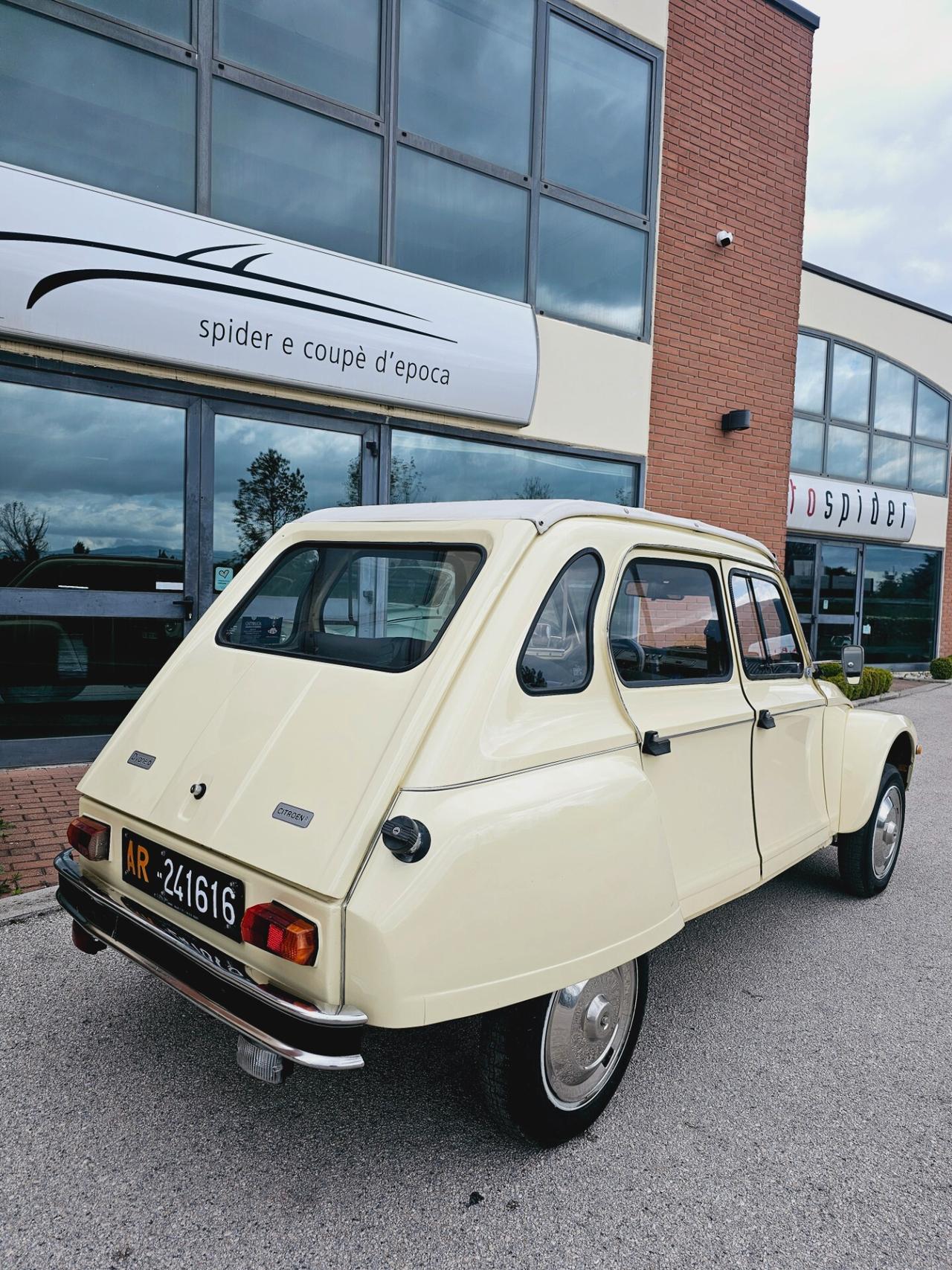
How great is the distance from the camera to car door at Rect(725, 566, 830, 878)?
330cm

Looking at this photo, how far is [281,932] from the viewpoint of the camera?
199cm

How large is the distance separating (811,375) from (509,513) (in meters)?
14.7

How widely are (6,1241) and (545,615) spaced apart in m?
2.03

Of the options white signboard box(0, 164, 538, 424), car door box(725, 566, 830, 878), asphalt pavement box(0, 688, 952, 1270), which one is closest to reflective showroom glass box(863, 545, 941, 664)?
white signboard box(0, 164, 538, 424)

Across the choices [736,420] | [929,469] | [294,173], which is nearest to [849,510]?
[929,469]

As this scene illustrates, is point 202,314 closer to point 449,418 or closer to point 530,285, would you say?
point 449,418

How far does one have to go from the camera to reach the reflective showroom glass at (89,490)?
5.89 m

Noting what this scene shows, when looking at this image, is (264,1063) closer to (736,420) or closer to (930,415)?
(736,420)

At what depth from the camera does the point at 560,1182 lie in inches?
87.0

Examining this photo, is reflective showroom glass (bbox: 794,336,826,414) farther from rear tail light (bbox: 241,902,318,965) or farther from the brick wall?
rear tail light (bbox: 241,902,318,965)

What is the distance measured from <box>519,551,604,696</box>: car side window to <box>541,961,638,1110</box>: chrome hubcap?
32.6 inches

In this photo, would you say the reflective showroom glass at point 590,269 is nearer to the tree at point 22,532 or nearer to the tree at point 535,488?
the tree at point 535,488

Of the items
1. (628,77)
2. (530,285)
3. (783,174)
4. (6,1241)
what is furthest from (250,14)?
(6,1241)

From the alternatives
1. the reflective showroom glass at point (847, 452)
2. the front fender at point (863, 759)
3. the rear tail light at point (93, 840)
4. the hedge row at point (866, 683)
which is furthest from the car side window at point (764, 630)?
the reflective showroom glass at point (847, 452)
